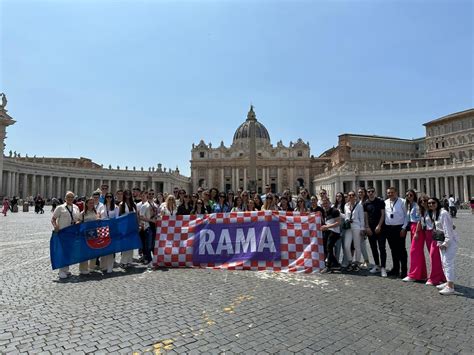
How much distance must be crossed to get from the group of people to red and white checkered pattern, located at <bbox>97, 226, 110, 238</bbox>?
341 mm

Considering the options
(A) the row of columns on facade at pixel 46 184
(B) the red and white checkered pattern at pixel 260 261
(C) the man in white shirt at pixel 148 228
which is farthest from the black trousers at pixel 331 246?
(A) the row of columns on facade at pixel 46 184

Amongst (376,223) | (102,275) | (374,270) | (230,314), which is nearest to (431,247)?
(376,223)

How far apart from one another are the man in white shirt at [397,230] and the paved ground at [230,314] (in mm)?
554

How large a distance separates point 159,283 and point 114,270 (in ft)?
6.74

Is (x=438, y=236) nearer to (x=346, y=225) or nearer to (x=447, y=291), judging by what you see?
(x=447, y=291)

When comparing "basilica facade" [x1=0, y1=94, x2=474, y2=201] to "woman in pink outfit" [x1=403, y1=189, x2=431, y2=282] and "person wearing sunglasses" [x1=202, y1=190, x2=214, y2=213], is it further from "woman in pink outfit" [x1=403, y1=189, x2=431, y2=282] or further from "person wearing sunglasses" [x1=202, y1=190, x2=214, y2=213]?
"woman in pink outfit" [x1=403, y1=189, x2=431, y2=282]

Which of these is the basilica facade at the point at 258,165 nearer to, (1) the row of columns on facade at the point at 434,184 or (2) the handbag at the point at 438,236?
(1) the row of columns on facade at the point at 434,184

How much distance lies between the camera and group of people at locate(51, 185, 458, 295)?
→ 6332 millimetres

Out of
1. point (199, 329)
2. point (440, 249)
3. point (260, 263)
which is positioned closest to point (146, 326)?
point (199, 329)

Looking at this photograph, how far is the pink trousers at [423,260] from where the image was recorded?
6336mm

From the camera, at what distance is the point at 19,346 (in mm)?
3691

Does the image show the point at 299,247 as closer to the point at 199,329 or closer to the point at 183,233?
the point at 183,233

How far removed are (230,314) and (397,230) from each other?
4372mm

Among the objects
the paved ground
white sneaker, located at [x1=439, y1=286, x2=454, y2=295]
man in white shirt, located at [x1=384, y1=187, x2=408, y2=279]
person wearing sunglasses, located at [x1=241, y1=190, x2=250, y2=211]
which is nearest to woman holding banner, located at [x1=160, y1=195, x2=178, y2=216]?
person wearing sunglasses, located at [x1=241, y1=190, x2=250, y2=211]
